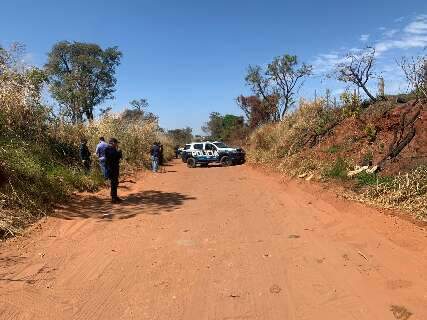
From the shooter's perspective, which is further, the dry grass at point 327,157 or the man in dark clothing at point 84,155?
the man in dark clothing at point 84,155

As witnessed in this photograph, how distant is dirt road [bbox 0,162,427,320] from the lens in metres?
5.14

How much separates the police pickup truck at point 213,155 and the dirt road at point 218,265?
17.5 meters

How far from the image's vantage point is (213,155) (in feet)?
94.0

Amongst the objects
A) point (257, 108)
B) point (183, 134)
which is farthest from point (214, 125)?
point (257, 108)

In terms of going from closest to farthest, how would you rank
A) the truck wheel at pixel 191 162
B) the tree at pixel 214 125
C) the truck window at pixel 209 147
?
the truck wheel at pixel 191 162, the truck window at pixel 209 147, the tree at pixel 214 125

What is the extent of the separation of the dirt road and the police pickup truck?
1746 cm

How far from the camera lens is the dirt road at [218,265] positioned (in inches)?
203

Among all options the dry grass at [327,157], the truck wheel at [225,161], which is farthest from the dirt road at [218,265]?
the truck wheel at [225,161]

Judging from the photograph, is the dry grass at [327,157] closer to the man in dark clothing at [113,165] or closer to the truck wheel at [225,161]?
the truck wheel at [225,161]

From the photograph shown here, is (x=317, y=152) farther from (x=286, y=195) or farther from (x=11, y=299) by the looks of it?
(x=11, y=299)

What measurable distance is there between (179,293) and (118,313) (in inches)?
31.8

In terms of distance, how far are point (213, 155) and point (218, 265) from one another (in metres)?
22.2

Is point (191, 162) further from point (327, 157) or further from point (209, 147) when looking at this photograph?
point (327, 157)

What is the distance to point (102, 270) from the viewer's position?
645 centimetres
